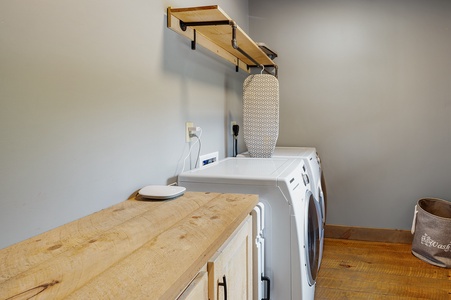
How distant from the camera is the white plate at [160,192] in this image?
4.43ft

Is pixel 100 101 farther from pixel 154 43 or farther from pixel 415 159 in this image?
pixel 415 159

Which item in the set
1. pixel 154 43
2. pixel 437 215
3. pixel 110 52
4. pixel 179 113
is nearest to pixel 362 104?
pixel 437 215

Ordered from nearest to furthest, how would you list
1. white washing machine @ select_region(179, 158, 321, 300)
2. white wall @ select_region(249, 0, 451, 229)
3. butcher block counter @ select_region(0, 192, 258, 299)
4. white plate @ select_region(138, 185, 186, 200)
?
butcher block counter @ select_region(0, 192, 258, 299) → white plate @ select_region(138, 185, 186, 200) → white washing machine @ select_region(179, 158, 321, 300) → white wall @ select_region(249, 0, 451, 229)

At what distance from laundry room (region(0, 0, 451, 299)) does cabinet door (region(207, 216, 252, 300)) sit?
323 millimetres

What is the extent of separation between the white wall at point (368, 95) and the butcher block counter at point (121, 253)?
2259mm

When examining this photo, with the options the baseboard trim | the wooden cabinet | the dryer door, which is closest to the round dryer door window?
the dryer door

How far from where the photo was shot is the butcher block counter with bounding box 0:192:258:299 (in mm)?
654

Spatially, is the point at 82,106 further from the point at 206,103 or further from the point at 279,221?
the point at 206,103

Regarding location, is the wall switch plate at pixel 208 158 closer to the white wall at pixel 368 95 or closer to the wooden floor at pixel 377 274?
the wooden floor at pixel 377 274

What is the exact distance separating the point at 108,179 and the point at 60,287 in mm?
664

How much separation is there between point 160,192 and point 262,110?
1201 mm

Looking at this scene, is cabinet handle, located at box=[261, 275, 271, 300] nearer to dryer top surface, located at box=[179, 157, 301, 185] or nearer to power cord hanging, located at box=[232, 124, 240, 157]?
dryer top surface, located at box=[179, 157, 301, 185]

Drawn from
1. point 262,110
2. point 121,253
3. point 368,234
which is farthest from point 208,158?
point 368,234

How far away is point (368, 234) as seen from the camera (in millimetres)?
3262
